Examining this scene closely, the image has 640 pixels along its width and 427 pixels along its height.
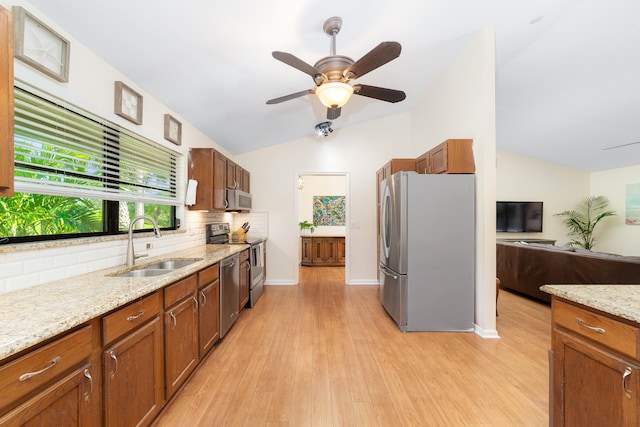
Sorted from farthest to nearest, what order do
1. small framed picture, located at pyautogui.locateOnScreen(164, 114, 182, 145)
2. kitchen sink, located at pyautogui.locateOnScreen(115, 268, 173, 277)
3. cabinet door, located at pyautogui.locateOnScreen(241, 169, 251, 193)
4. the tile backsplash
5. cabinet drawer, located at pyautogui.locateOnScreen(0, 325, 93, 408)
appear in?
1. cabinet door, located at pyautogui.locateOnScreen(241, 169, 251, 193)
2. small framed picture, located at pyautogui.locateOnScreen(164, 114, 182, 145)
3. kitchen sink, located at pyautogui.locateOnScreen(115, 268, 173, 277)
4. the tile backsplash
5. cabinet drawer, located at pyautogui.locateOnScreen(0, 325, 93, 408)

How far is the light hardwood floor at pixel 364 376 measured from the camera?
169 cm

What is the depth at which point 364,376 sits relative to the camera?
82.6 inches

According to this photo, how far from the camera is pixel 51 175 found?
1557 mm

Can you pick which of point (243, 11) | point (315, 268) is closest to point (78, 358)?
Answer: point (243, 11)

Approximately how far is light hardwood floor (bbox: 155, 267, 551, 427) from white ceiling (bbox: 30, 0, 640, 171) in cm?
246

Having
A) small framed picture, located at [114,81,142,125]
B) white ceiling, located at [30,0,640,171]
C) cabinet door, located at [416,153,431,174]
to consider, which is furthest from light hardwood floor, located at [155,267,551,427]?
white ceiling, located at [30,0,640,171]

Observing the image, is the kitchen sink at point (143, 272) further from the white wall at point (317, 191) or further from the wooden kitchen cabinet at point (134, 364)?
the white wall at point (317, 191)

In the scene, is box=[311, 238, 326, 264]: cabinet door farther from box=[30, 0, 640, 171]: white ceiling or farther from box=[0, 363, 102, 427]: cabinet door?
box=[0, 363, 102, 427]: cabinet door

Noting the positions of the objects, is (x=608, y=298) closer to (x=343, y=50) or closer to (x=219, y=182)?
(x=343, y=50)

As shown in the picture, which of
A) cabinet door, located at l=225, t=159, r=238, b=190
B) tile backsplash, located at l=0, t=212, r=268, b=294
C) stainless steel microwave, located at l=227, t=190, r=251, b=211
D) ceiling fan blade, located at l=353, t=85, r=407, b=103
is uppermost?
ceiling fan blade, located at l=353, t=85, r=407, b=103

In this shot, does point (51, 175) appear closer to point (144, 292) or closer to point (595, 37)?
point (144, 292)

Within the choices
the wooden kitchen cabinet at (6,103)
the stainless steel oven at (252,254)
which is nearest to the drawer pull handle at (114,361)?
the wooden kitchen cabinet at (6,103)

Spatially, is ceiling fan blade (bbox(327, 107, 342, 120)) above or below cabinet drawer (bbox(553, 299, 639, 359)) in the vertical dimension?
above

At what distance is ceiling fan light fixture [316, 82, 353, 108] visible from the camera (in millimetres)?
2045
